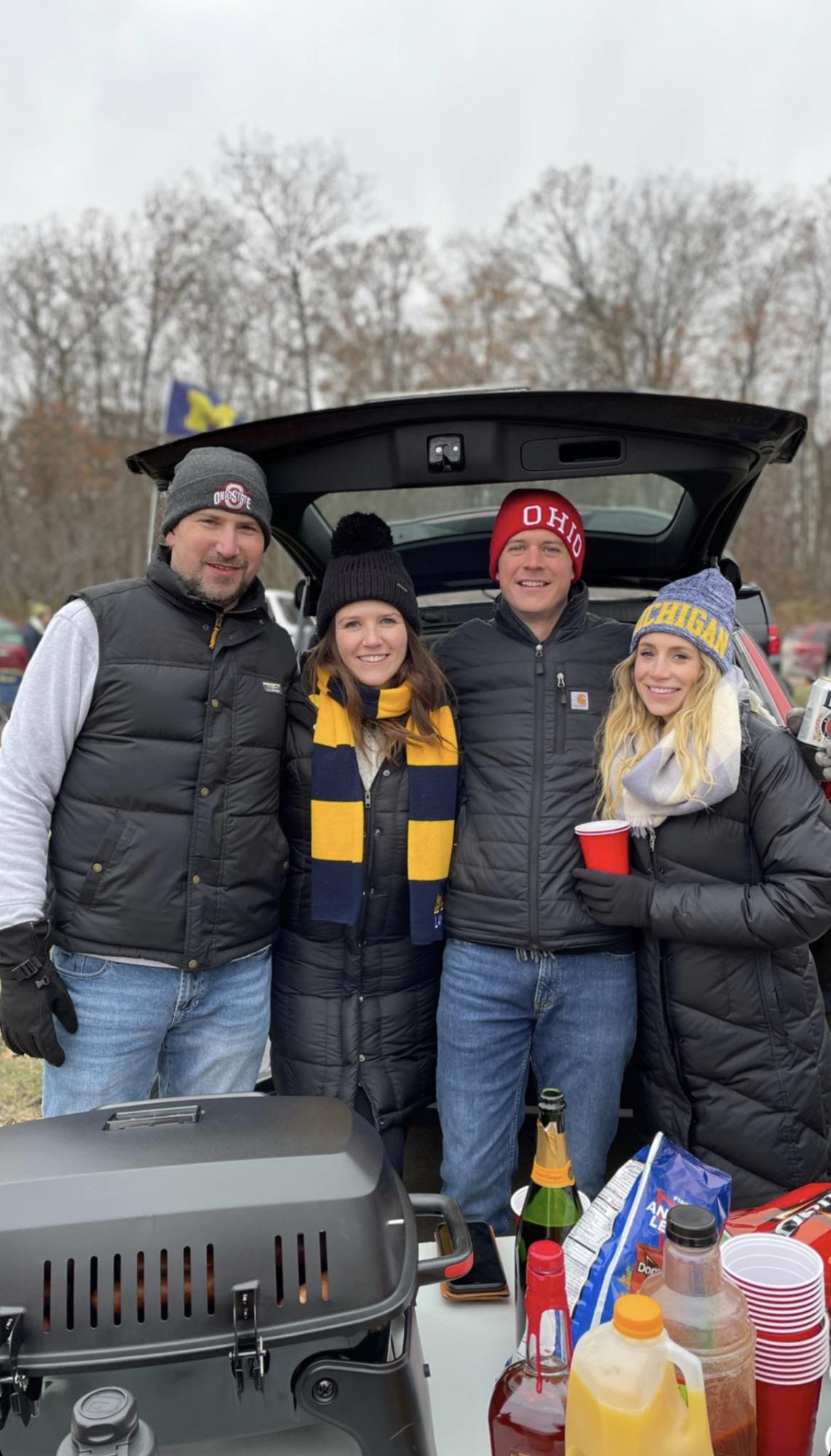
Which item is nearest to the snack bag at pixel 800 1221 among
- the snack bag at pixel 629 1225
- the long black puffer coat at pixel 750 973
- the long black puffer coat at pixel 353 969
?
the snack bag at pixel 629 1225

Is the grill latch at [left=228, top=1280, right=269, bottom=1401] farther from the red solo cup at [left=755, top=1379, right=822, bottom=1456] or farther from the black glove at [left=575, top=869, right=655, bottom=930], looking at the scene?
the black glove at [left=575, top=869, right=655, bottom=930]

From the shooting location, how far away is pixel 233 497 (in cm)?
207

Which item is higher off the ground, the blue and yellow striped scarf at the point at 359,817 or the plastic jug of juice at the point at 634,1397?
the blue and yellow striped scarf at the point at 359,817

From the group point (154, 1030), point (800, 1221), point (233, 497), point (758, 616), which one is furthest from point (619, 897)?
point (758, 616)

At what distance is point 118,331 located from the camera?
3012 centimetres

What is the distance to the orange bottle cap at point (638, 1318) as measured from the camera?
826 millimetres

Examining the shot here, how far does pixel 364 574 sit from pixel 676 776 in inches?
32.6

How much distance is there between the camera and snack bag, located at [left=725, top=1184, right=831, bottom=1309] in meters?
1.25

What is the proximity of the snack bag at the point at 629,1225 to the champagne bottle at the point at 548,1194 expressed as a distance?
0.04m

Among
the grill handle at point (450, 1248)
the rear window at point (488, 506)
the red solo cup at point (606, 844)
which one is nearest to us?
the grill handle at point (450, 1248)

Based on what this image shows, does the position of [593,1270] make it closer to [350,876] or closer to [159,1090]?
[350,876]

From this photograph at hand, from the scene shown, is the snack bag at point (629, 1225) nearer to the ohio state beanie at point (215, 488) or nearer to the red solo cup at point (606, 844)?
the red solo cup at point (606, 844)

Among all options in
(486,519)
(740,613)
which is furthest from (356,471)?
(740,613)

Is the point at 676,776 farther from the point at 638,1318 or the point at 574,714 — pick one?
the point at 638,1318
